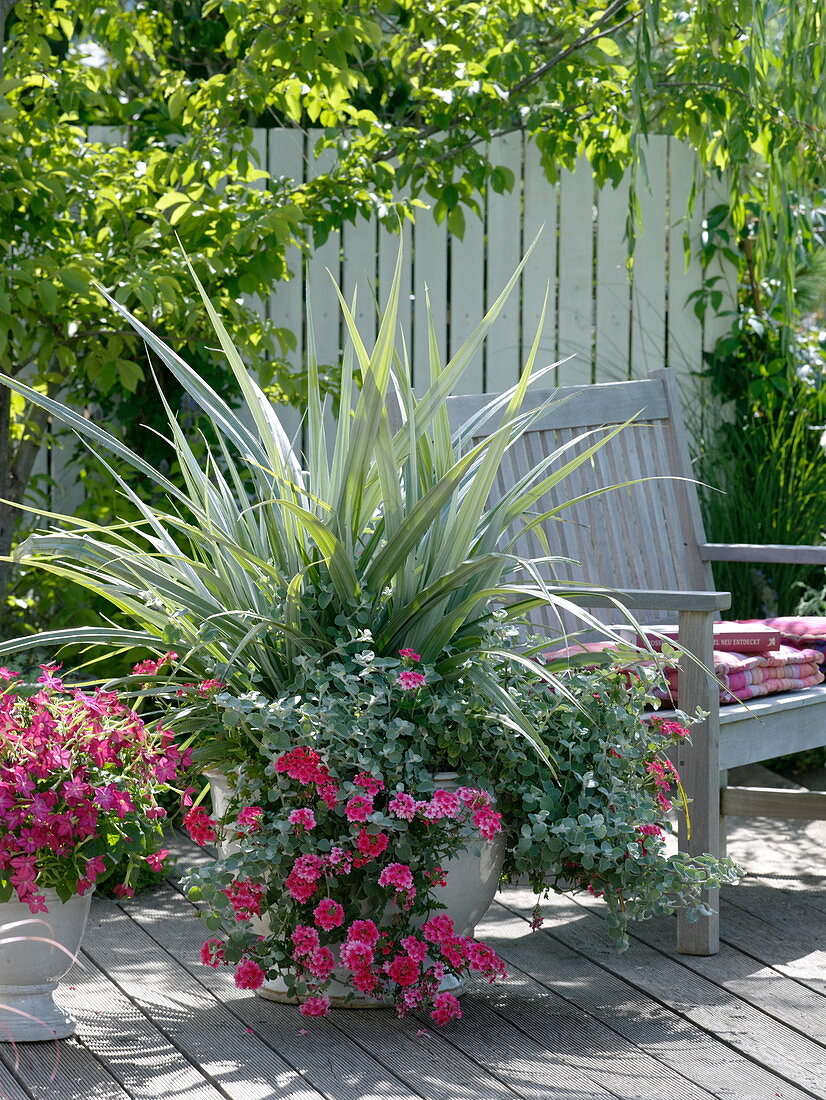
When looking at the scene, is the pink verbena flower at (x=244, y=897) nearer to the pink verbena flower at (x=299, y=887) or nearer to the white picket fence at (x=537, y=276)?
the pink verbena flower at (x=299, y=887)

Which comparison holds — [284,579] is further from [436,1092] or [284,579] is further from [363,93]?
[363,93]

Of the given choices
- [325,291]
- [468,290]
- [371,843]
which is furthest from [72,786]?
[468,290]

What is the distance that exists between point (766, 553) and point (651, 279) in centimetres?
168

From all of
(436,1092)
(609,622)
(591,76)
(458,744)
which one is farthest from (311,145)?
(436,1092)

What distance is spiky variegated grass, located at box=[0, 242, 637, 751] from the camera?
2100mm

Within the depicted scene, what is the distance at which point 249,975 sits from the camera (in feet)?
6.67

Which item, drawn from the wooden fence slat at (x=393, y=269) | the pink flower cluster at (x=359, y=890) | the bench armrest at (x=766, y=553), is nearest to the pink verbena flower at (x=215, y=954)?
the pink flower cluster at (x=359, y=890)

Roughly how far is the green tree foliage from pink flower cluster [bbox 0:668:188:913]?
104 cm

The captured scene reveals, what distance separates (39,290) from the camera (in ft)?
9.24

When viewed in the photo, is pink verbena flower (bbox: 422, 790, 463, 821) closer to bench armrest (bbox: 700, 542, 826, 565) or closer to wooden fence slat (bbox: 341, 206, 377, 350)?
bench armrest (bbox: 700, 542, 826, 565)

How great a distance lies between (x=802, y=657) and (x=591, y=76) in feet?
5.47

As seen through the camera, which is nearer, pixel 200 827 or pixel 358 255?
pixel 200 827

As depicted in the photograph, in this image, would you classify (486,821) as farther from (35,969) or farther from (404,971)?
(35,969)

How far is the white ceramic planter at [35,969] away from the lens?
78.0 inches
